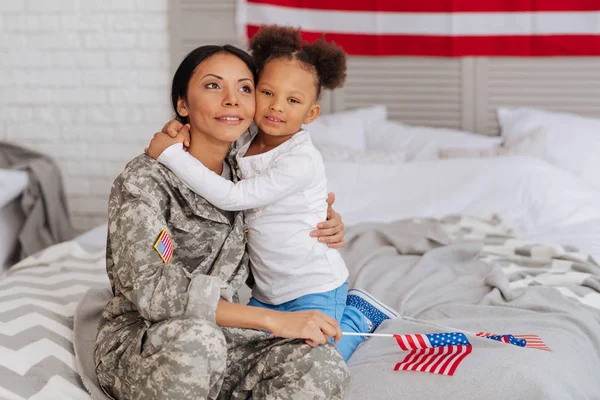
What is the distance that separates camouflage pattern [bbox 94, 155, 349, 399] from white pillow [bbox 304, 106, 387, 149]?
163cm

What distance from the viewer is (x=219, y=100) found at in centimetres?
159

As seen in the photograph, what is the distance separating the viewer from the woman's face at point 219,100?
1591 mm

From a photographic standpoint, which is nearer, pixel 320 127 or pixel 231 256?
pixel 231 256

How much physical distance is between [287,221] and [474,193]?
135cm

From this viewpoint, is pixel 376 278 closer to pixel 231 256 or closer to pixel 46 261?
pixel 231 256

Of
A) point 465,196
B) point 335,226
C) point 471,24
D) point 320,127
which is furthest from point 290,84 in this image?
point 471,24

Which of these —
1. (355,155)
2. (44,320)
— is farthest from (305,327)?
(355,155)

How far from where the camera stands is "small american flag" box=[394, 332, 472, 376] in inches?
61.8

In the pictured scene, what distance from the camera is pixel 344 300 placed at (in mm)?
1739

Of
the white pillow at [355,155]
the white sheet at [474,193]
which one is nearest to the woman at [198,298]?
the white sheet at [474,193]

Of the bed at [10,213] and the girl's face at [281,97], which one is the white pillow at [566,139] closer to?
the girl's face at [281,97]

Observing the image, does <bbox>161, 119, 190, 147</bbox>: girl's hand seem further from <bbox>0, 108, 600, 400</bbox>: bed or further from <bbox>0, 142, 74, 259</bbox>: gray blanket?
<bbox>0, 142, 74, 259</bbox>: gray blanket

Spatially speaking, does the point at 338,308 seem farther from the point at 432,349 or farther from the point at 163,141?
the point at 163,141

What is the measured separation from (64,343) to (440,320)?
2.84 ft
